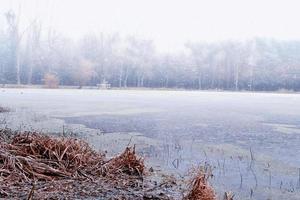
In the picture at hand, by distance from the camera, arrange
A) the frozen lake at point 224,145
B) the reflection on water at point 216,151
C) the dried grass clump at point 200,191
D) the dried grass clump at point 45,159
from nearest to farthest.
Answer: the dried grass clump at point 200,191 < the dried grass clump at point 45,159 < the reflection on water at point 216,151 < the frozen lake at point 224,145

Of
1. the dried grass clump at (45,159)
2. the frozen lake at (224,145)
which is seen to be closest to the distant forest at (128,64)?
the frozen lake at (224,145)

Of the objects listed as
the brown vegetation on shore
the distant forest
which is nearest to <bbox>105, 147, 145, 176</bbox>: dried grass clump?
the brown vegetation on shore

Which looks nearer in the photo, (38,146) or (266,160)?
(38,146)

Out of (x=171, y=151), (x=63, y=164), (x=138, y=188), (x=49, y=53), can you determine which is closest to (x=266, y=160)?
(x=171, y=151)

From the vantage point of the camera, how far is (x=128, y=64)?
74.9 metres

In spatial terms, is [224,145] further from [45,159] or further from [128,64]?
[128,64]

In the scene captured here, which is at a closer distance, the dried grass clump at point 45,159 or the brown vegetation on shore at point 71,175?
the brown vegetation on shore at point 71,175

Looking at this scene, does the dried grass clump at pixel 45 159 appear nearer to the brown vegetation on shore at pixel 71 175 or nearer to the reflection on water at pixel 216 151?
the brown vegetation on shore at pixel 71 175

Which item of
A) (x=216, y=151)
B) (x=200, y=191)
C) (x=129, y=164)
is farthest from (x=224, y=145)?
(x=200, y=191)

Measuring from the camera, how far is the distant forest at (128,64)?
70.9 meters

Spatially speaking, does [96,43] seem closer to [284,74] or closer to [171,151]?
[284,74]

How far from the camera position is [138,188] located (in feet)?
26.5

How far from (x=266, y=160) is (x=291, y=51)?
92.9 metres

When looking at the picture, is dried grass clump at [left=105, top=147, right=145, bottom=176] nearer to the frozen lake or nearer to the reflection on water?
the reflection on water
